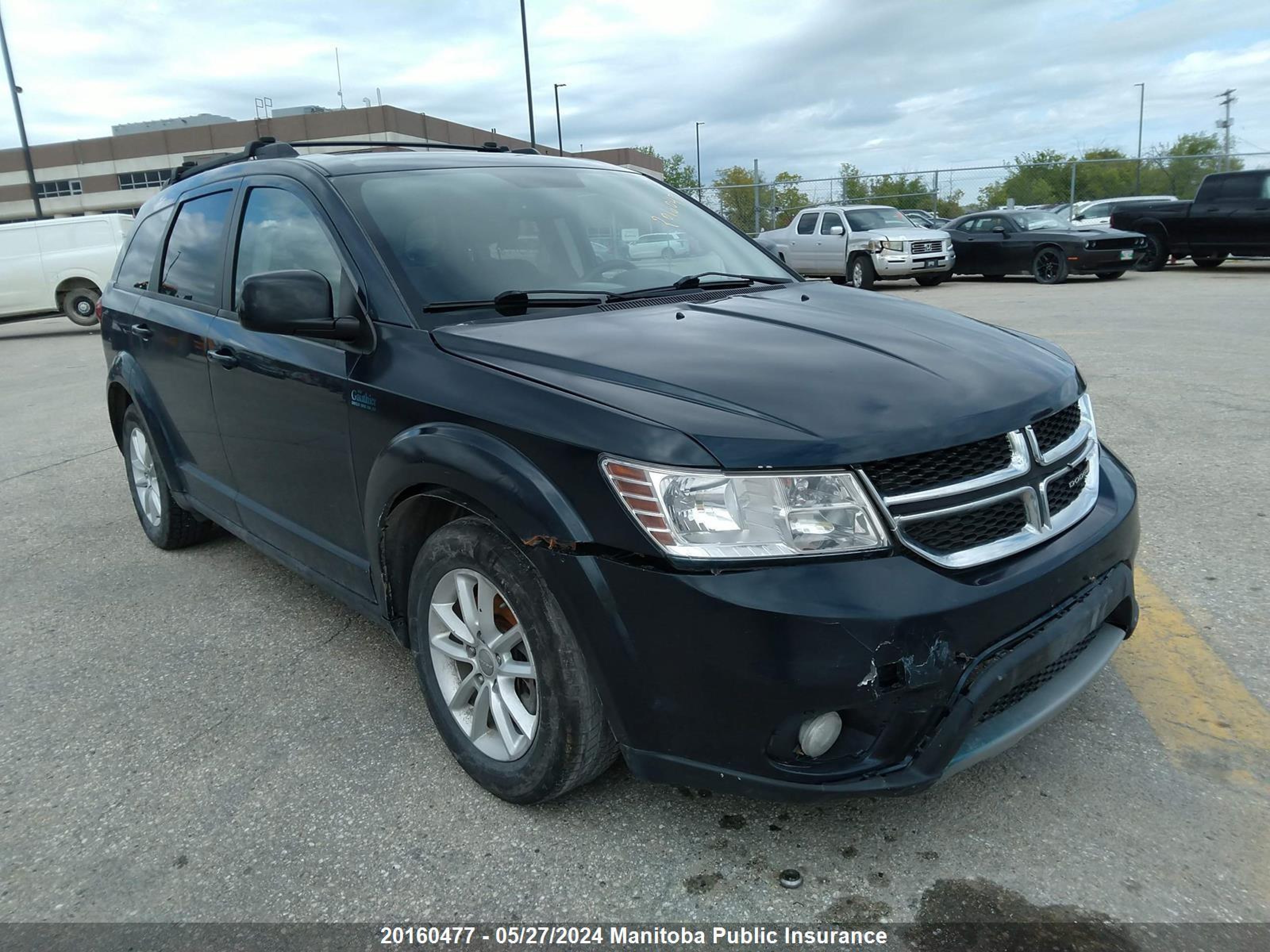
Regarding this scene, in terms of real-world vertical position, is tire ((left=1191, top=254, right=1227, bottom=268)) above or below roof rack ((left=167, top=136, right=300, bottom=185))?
below

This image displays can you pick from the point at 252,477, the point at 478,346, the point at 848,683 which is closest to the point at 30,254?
the point at 252,477

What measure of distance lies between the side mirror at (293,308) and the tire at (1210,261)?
20.6 metres

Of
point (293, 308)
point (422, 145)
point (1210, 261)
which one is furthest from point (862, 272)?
point (293, 308)

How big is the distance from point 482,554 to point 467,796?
747 millimetres

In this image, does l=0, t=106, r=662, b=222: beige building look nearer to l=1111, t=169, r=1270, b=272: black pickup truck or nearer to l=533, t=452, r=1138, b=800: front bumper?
l=1111, t=169, r=1270, b=272: black pickup truck

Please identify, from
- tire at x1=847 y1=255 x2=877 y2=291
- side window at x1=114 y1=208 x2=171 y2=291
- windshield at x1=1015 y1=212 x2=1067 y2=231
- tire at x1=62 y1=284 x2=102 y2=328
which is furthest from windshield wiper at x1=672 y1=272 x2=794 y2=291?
tire at x1=62 y1=284 x2=102 y2=328

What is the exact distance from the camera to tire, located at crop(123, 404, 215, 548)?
15.6 feet

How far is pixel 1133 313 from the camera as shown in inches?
502

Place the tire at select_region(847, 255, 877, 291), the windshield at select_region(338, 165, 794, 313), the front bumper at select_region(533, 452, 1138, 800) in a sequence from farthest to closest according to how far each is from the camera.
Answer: the tire at select_region(847, 255, 877, 291)
the windshield at select_region(338, 165, 794, 313)
the front bumper at select_region(533, 452, 1138, 800)

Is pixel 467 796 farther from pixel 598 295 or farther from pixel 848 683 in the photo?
pixel 598 295

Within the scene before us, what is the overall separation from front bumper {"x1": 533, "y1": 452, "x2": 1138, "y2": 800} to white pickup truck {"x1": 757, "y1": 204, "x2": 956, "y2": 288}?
16.8 meters

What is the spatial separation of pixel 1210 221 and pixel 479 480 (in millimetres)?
20204

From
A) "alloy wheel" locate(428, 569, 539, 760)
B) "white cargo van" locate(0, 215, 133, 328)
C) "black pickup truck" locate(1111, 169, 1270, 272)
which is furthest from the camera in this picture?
"white cargo van" locate(0, 215, 133, 328)

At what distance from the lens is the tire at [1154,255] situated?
19.6 meters
